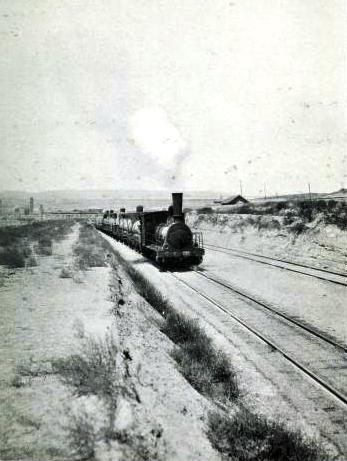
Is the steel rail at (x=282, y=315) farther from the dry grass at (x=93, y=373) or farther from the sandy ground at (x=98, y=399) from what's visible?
the dry grass at (x=93, y=373)

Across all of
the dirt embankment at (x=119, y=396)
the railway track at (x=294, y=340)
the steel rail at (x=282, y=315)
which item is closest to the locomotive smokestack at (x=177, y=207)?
the steel rail at (x=282, y=315)

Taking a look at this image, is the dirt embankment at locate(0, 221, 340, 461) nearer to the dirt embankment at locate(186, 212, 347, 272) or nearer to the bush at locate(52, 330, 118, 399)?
the bush at locate(52, 330, 118, 399)

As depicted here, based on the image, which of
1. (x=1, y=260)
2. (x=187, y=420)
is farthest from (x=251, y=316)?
(x=1, y=260)

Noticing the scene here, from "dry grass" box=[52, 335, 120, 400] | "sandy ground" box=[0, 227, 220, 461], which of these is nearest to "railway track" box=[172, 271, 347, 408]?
"sandy ground" box=[0, 227, 220, 461]

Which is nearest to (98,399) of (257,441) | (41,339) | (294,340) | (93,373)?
(93,373)

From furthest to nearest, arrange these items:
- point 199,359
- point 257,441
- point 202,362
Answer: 1. point 199,359
2. point 202,362
3. point 257,441

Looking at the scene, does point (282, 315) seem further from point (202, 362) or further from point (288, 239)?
point (288, 239)

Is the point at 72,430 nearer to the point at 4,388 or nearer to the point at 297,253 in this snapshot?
the point at 4,388
